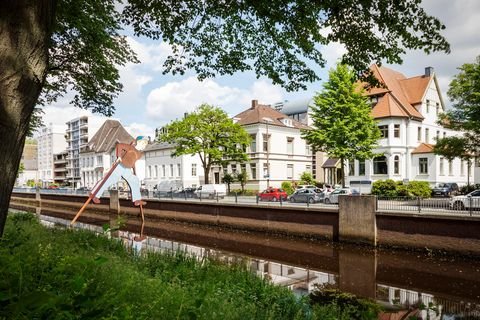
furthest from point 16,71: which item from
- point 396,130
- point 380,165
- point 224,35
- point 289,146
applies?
point 289,146

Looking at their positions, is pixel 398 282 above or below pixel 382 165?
below

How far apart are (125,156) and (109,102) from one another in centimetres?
1279

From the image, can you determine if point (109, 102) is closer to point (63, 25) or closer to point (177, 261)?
point (63, 25)

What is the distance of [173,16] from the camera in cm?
813

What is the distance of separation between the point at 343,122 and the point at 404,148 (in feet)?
39.1

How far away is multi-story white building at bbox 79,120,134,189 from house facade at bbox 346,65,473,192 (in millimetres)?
56049

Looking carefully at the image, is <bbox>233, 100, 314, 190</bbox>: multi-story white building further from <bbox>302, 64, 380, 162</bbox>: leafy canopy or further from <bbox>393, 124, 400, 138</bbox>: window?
<bbox>393, 124, 400, 138</bbox>: window

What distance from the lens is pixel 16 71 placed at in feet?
11.6

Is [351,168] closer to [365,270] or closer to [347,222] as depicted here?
[347,222]

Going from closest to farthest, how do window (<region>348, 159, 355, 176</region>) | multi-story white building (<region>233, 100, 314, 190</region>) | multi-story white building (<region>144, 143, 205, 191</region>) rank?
window (<region>348, 159, 355, 176</region>), multi-story white building (<region>233, 100, 314, 190</region>), multi-story white building (<region>144, 143, 205, 191</region>)

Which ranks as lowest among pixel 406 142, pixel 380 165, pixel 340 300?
pixel 340 300

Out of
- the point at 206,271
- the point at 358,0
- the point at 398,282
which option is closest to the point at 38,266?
the point at 206,271

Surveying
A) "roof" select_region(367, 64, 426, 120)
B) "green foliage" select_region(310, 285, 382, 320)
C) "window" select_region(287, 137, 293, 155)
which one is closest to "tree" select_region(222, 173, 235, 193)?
"window" select_region(287, 137, 293, 155)

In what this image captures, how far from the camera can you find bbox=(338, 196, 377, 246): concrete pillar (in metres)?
20.1
